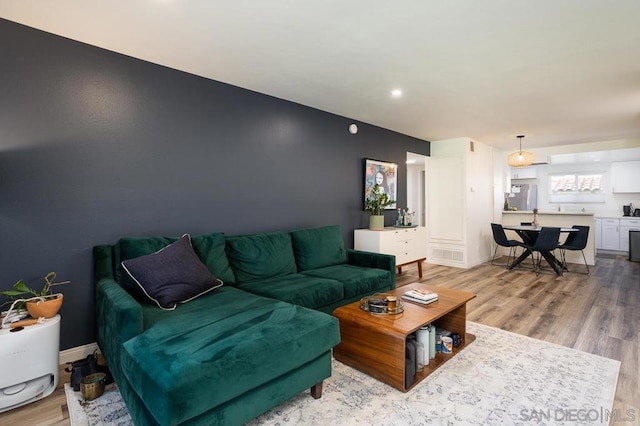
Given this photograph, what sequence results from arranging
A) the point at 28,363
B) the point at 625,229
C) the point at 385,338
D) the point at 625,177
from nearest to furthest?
the point at 28,363
the point at 385,338
the point at 625,229
the point at 625,177

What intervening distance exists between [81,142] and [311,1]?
1977 mm

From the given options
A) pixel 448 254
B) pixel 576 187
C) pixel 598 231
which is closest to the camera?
pixel 448 254

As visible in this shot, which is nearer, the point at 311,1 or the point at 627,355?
the point at 311,1

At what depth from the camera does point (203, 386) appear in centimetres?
137

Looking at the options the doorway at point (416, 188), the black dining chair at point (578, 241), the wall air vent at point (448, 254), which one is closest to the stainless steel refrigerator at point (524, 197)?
the doorway at point (416, 188)

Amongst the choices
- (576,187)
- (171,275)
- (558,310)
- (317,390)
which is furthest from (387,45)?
(576,187)

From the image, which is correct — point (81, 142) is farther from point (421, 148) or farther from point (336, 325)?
point (421, 148)

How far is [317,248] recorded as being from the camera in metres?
3.60

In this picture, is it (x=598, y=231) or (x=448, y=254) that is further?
(x=598, y=231)

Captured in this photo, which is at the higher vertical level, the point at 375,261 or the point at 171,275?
the point at 171,275

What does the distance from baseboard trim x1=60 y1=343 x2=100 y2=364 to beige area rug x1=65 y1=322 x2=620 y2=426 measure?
39 cm

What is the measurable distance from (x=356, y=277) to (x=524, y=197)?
292 inches

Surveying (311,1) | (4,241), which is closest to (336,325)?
(311,1)

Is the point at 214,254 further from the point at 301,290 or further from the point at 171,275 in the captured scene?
the point at 301,290
